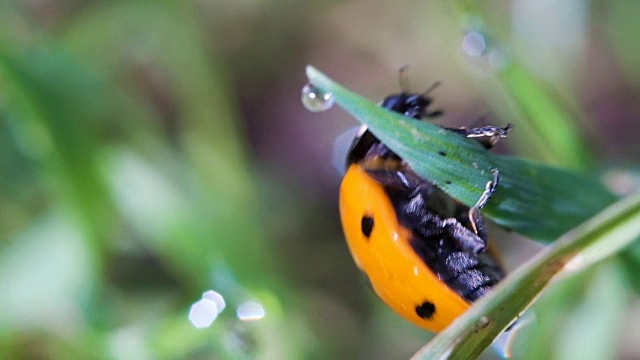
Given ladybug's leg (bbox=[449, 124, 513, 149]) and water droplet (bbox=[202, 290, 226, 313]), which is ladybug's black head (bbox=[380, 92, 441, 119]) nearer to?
ladybug's leg (bbox=[449, 124, 513, 149])

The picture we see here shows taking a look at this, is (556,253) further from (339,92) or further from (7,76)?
(7,76)

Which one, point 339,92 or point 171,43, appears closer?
point 339,92

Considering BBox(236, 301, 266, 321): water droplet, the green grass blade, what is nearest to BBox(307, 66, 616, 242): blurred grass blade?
the green grass blade

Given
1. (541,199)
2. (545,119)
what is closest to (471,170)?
(541,199)

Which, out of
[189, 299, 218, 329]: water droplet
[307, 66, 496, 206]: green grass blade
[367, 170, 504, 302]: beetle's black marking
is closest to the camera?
[307, 66, 496, 206]: green grass blade

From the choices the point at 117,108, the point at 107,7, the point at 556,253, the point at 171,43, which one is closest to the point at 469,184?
the point at 556,253

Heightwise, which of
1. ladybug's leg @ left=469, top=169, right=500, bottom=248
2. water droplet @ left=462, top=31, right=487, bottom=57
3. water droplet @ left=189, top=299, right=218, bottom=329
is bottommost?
ladybug's leg @ left=469, top=169, right=500, bottom=248

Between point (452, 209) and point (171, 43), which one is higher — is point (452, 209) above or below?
below
